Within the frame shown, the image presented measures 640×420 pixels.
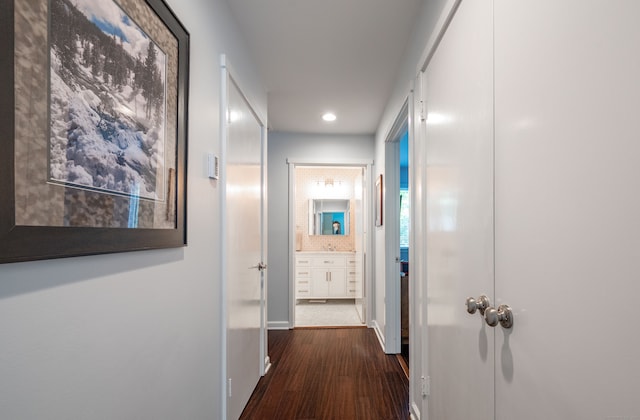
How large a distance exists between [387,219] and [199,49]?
88.8 inches

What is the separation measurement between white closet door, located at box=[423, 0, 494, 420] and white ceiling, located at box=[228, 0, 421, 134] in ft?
1.94

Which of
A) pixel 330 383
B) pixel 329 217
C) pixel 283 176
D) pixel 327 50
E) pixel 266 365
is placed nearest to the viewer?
pixel 327 50

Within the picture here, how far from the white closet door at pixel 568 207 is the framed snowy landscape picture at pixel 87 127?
3.42ft

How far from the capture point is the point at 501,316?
0.91m

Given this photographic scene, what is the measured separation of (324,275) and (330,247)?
23.6 inches

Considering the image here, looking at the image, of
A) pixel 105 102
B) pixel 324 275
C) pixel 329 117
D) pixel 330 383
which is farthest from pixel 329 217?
pixel 105 102

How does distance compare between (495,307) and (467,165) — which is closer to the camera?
(495,307)

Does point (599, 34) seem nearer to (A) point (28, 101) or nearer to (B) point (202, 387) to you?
(A) point (28, 101)

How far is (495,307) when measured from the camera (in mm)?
981

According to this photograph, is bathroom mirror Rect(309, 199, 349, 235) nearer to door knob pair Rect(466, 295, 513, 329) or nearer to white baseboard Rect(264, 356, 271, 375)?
white baseboard Rect(264, 356, 271, 375)

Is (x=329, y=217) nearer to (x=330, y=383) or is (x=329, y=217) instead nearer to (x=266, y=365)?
(x=266, y=365)

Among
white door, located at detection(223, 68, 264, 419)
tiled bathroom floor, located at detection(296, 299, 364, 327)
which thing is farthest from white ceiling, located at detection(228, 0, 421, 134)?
tiled bathroom floor, located at detection(296, 299, 364, 327)

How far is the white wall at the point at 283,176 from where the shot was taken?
398cm

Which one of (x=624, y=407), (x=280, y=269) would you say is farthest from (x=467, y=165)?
(x=280, y=269)
